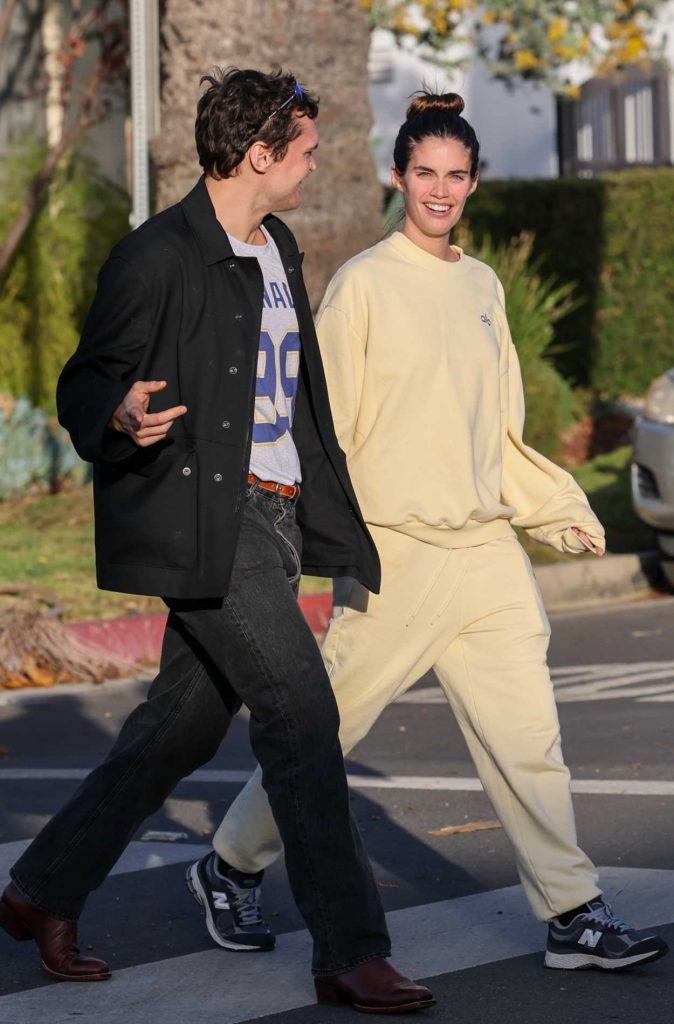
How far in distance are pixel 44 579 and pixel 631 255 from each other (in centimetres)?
881

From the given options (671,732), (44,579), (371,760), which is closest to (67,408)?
(371,760)

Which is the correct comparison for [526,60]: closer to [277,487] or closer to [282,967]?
[277,487]

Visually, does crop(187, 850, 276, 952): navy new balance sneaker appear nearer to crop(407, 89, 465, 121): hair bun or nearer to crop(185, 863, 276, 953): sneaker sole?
crop(185, 863, 276, 953): sneaker sole

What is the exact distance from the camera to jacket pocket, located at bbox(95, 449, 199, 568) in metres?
3.86

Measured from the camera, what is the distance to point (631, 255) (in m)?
17.4

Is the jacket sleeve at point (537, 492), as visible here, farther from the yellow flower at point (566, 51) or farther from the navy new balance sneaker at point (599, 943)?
the yellow flower at point (566, 51)

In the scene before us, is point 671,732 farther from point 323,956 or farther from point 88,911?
point 323,956

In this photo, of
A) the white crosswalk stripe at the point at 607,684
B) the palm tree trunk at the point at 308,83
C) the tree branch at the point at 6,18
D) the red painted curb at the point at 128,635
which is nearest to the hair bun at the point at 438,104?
the white crosswalk stripe at the point at 607,684

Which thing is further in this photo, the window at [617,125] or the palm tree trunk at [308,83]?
the window at [617,125]

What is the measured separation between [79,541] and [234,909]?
7122mm

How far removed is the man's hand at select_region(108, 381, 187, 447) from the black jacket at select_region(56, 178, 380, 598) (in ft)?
0.36

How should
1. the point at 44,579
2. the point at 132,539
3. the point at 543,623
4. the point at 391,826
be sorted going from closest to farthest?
the point at 132,539, the point at 543,623, the point at 391,826, the point at 44,579

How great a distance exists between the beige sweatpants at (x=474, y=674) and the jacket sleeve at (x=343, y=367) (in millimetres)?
272

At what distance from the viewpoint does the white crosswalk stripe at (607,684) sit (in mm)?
7855
